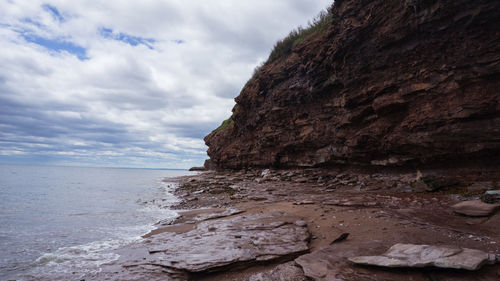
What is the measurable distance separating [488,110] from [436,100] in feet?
7.06

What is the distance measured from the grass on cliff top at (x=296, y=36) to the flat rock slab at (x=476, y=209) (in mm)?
19340

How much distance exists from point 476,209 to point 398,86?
30.7ft

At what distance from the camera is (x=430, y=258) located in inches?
144

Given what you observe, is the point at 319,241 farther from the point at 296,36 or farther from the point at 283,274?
the point at 296,36

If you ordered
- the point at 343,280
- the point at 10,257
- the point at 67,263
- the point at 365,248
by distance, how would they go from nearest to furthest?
the point at 343,280, the point at 365,248, the point at 67,263, the point at 10,257

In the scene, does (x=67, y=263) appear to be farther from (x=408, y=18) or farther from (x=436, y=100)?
(x=408, y=18)

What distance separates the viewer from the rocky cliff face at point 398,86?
10875 mm

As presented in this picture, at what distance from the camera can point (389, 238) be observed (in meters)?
5.28

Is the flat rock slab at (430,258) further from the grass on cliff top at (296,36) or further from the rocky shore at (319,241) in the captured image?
the grass on cliff top at (296,36)

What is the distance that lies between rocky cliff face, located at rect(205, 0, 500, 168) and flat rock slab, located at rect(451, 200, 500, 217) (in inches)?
227

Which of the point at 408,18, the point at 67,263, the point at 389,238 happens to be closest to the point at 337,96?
the point at 408,18

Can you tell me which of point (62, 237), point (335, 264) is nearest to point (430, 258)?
point (335, 264)

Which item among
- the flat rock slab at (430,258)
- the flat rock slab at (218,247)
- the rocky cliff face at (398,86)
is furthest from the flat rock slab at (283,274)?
the rocky cliff face at (398,86)

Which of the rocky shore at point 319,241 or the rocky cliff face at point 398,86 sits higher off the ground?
the rocky cliff face at point 398,86
